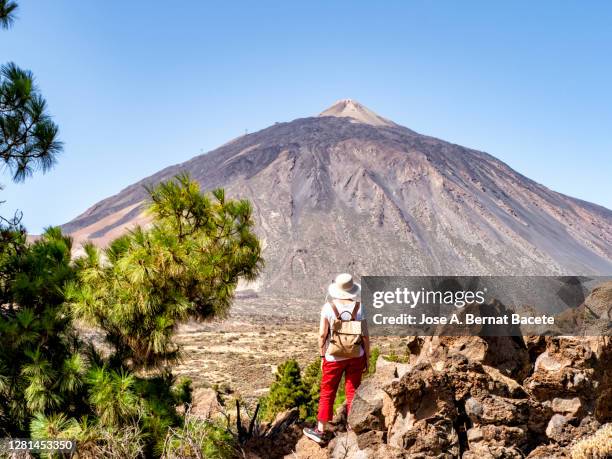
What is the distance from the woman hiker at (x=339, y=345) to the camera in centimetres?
549

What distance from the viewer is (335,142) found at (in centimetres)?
15088

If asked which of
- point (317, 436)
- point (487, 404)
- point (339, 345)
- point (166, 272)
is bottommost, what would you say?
point (317, 436)

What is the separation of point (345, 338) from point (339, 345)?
0.09m

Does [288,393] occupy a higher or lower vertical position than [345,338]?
lower

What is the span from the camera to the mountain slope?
10419cm

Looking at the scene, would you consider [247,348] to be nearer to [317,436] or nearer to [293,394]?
[293,394]

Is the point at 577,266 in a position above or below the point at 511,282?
below

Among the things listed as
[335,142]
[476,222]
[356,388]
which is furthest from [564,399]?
[335,142]

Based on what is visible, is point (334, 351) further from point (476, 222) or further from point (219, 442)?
point (476, 222)

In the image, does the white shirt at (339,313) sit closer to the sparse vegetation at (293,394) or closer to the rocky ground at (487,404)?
the rocky ground at (487,404)

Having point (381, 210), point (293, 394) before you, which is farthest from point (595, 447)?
point (381, 210)

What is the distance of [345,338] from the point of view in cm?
548

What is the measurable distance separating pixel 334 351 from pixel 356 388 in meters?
0.53

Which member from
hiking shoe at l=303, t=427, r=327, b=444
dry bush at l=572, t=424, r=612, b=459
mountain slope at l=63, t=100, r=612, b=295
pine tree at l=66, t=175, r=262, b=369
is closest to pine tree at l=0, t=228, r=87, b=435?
pine tree at l=66, t=175, r=262, b=369
